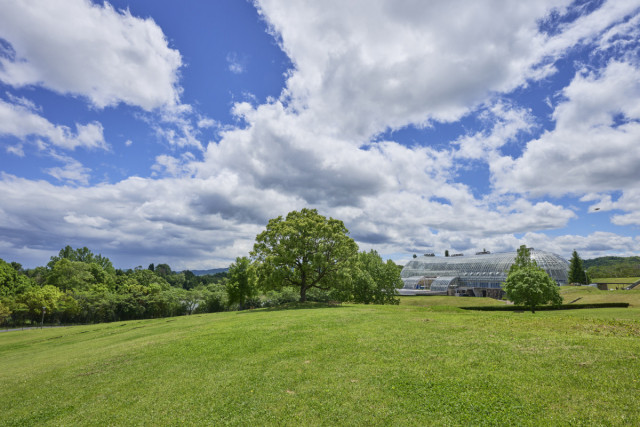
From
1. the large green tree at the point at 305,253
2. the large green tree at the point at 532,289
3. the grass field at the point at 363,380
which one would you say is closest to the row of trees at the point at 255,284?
the large green tree at the point at 305,253

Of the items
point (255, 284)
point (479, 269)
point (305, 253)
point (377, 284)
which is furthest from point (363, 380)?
point (479, 269)

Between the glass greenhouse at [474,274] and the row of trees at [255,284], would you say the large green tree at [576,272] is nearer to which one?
the glass greenhouse at [474,274]

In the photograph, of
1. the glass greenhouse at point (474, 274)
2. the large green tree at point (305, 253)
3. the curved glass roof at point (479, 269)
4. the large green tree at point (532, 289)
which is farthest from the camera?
the curved glass roof at point (479, 269)

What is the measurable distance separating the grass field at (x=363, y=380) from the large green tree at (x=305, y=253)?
20725 mm

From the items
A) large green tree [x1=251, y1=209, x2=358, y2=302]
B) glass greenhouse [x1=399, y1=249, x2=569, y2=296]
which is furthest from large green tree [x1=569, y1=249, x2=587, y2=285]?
large green tree [x1=251, y1=209, x2=358, y2=302]

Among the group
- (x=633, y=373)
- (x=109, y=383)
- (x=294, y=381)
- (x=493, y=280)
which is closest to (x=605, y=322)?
(x=633, y=373)

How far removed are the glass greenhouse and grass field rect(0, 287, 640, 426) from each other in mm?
79805

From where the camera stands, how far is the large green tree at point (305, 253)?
129ft

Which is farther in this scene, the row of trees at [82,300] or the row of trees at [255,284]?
the row of trees at [82,300]

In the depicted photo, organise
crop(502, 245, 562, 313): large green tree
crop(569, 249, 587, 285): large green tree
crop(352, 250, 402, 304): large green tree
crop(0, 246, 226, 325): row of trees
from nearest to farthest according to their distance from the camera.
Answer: crop(502, 245, 562, 313): large green tree → crop(352, 250, 402, 304): large green tree → crop(0, 246, 226, 325): row of trees → crop(569, 249, 587, 285): large green tree

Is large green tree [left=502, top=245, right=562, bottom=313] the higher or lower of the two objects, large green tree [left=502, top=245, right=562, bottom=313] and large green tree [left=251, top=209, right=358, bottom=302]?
the lower

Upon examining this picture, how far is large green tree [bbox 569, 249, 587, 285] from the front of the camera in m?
92.2

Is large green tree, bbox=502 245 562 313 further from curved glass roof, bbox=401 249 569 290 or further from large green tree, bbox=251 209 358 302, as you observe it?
curved glass roof, bbox=401 249 569 290

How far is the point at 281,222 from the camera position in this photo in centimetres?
4206
